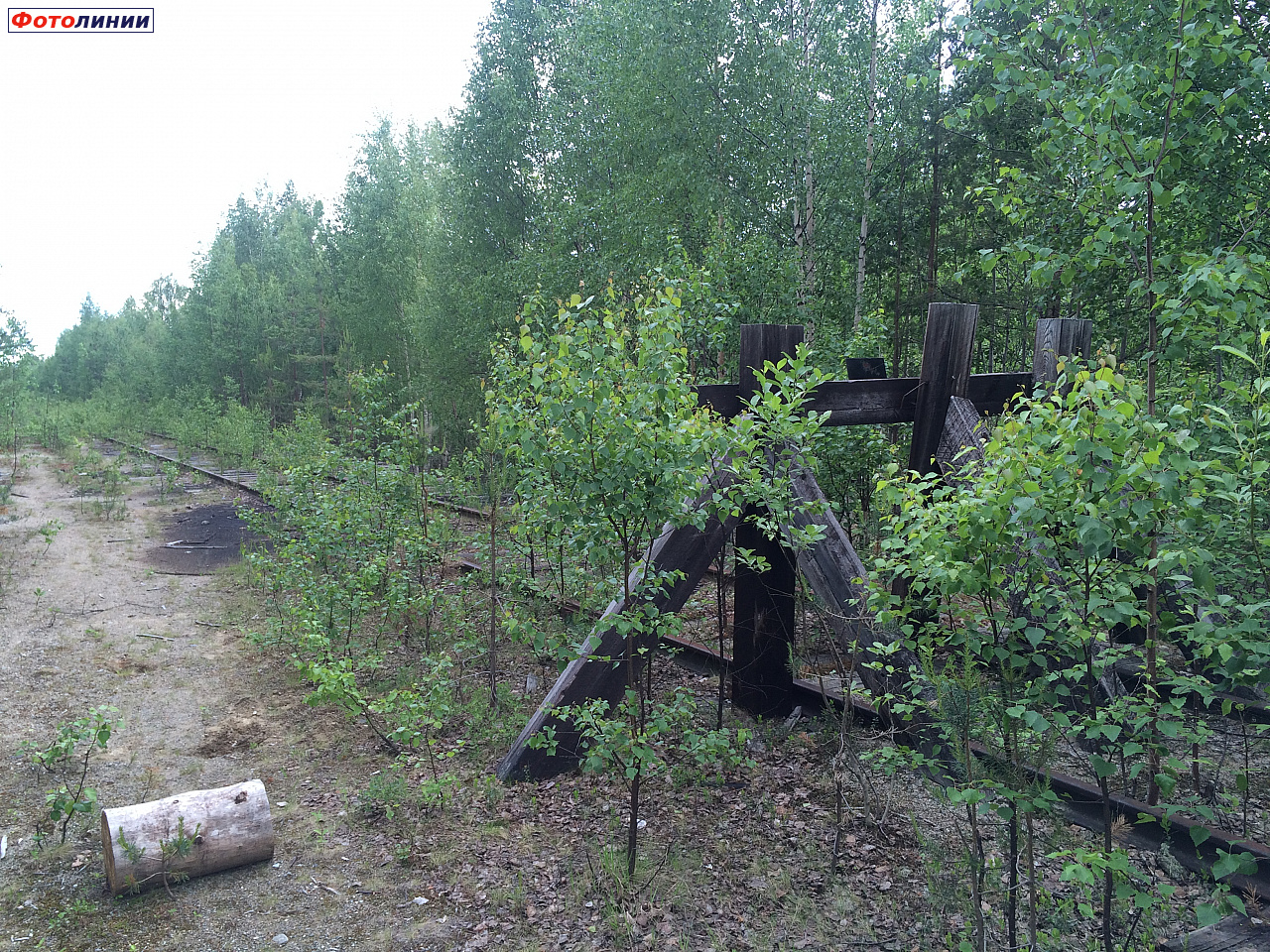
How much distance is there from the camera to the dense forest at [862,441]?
255 centimetres

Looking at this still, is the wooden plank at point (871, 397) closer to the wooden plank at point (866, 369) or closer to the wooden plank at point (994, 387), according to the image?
the wooden plank at point (994, 387)

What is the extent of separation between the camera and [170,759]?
5465 millimetres

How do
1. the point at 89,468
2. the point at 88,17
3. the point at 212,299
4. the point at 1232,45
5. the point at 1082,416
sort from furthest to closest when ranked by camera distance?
1. the point at 212,299
2. the point at 89,468
3. the point at 88,17
4. the point at 1232,45
5. the point at 1082,416

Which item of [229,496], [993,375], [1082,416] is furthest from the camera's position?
[229,496]

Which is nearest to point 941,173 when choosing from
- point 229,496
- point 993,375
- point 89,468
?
point 993,375

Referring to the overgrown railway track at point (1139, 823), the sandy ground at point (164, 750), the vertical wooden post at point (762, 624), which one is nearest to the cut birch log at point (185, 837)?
the sandy ground at point (164, 750)

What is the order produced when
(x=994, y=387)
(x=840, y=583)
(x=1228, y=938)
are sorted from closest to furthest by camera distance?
1. (x=1228, y=938)
2. (x=840, y=583)
3. (x=994, y=387)

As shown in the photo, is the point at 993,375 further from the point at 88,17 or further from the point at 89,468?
the point at 89,468

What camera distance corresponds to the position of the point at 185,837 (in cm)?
407

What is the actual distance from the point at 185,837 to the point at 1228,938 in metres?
4.65

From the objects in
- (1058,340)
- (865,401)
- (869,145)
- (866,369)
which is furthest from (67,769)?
(869,145)

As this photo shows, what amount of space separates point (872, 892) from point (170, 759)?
4.71 metres

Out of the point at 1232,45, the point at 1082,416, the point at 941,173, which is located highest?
the point at 941,173

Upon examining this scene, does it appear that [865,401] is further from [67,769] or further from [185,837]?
[67,769]
